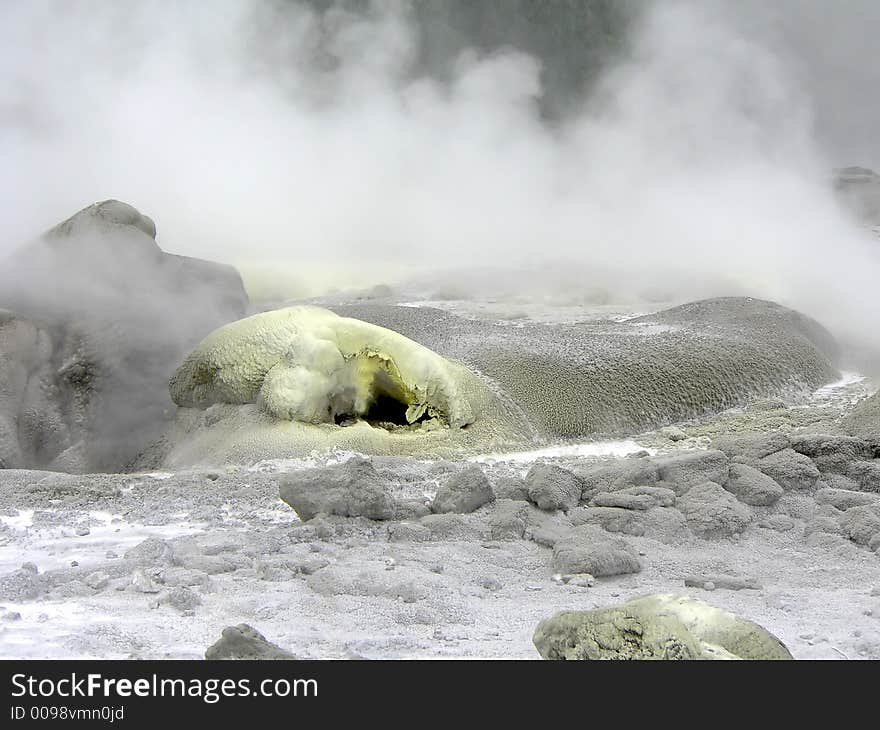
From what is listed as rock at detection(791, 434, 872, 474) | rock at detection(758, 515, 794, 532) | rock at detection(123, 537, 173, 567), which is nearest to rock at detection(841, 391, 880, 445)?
rock at detection(791, 434, 872, 474)

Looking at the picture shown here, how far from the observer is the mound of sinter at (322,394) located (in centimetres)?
294

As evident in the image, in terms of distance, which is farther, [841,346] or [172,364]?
[841,346]

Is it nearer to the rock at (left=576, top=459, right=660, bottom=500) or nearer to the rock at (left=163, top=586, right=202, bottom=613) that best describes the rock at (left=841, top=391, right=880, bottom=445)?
the rock at (left=576, top=459, right=660, bottom=500)

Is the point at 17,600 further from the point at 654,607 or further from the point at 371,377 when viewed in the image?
the point at 371,377

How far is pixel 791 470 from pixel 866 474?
0.19 metres

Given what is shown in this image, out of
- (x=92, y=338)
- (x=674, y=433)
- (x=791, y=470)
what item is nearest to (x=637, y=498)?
(x=791, y=470)

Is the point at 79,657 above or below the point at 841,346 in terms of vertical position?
below

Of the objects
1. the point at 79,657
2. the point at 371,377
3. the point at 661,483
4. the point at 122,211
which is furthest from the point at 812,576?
the point at 122,211

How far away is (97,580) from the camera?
1.55m

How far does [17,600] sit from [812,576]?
1190mm

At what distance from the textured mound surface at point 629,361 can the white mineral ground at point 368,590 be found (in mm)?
1333
